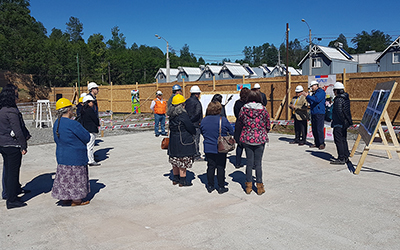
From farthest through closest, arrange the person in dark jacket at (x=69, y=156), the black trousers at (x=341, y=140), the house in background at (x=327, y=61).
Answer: the house in background at (x=327, y=61)
the black trousers at (x=341, y=140)
the person in dark jacket at (x=69, y=156)

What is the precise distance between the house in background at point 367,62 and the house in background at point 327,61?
2.44 meters

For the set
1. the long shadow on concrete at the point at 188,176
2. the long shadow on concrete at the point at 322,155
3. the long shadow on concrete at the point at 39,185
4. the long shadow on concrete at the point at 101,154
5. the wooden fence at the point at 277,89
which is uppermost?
the wooden fence at the point at 277,89

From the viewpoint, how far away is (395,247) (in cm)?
398

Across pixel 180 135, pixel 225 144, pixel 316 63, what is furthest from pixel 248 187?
pixel 316 63

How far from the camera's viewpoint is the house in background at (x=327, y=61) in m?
46.9

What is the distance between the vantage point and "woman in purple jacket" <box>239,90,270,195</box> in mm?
5910

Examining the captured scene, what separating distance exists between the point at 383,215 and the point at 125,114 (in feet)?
77.4

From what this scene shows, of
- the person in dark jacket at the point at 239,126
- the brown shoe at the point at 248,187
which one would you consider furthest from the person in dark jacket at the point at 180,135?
the brown shoe at the point at 248,187

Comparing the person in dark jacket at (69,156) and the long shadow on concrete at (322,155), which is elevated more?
the person in dark jacket at (69,156)

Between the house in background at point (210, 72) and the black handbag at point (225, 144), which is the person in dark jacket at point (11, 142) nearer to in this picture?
the black handbag at point (225, 144)

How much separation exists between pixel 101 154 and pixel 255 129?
631 centimetres

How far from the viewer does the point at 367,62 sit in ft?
182

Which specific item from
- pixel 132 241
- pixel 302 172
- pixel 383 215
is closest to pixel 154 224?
pixel 132 241

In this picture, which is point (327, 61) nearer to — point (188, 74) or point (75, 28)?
point (188, 74)
